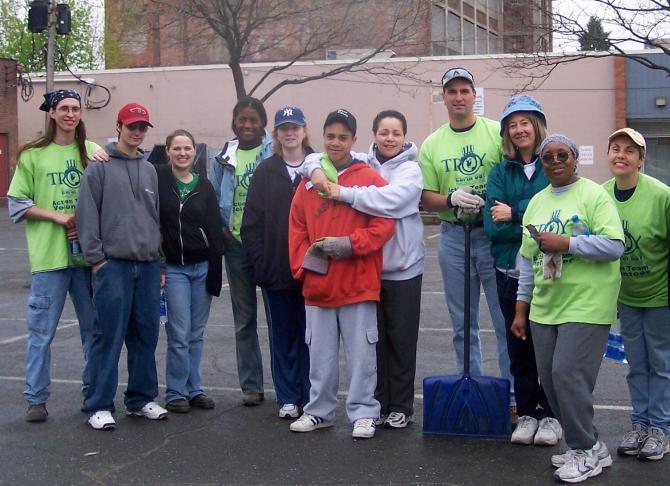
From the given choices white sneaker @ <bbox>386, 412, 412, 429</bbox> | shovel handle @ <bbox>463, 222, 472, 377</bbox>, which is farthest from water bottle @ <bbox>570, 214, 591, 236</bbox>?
white sneaker @ <bbox>386, 412, 412, 429</bbox>

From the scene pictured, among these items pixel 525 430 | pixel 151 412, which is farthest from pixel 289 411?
pixel 525 430

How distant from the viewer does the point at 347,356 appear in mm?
6328

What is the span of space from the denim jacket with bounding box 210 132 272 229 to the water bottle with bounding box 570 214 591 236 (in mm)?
2654

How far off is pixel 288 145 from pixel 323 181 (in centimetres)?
82

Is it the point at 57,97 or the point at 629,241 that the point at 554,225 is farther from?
the point at 57,97

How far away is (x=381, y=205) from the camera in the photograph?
6.12 meters

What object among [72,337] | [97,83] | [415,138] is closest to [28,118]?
[97,83]

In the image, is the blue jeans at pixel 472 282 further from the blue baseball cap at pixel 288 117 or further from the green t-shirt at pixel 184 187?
the green t-shirt at pixel 184 187

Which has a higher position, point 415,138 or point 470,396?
point 415,138

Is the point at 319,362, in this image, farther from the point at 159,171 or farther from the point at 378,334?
the point at 159,171

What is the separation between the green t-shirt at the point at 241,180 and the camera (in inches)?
282

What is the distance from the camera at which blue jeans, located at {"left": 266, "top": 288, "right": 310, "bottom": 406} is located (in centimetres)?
679

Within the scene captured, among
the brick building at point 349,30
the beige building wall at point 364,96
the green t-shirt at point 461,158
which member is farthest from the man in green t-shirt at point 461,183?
the beige building wall at point 364,96

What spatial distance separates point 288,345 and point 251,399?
1.96 ft
